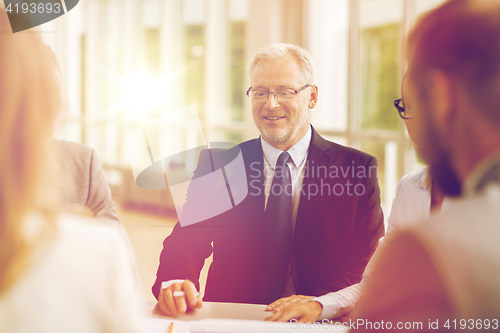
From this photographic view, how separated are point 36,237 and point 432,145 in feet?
1.78

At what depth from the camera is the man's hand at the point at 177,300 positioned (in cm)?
119

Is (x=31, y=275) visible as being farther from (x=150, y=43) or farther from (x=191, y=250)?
(x=150, y=43)

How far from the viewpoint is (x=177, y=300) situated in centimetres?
120

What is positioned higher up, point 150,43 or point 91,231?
point 150,43

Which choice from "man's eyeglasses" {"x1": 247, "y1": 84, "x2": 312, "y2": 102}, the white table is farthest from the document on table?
"man's eyeglasses" {"x1": 247, "y1": 84, "x2": 312, "y2": 102}

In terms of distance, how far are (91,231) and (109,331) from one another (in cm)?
14

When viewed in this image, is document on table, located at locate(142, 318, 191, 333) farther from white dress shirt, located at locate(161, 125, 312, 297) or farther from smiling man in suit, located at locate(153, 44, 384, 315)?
white dress shirt, located at locate(161, 125, 312, 297)

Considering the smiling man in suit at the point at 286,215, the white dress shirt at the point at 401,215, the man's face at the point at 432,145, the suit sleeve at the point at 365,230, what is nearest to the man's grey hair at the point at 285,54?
the smiling man in suit at the point at 286,215

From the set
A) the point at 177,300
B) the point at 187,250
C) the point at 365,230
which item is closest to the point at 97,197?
the point at 187,250

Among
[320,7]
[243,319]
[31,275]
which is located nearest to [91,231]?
[31,275]

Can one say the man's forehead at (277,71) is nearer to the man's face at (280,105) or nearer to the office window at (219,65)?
the man's face at (280,105)

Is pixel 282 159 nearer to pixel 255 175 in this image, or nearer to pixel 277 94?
pixel 255 175

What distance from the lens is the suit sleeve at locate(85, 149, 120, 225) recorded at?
166cm

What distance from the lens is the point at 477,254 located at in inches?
18.5
